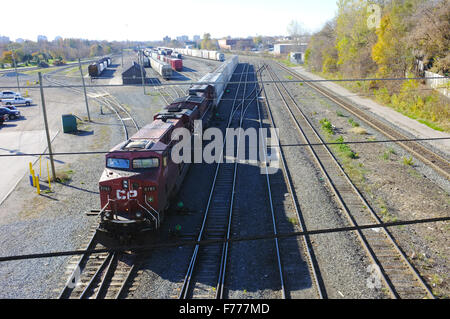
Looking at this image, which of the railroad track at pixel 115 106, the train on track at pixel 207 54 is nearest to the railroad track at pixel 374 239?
the railroad track at pixel 115 106

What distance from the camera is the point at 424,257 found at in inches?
472

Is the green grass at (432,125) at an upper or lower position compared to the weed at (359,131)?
upper

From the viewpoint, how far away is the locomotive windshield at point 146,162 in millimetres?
12758

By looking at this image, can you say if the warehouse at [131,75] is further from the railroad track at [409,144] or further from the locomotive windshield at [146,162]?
the locomotive windshield at [146,162]

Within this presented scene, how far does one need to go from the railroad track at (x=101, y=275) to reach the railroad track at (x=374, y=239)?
7942 millimetres

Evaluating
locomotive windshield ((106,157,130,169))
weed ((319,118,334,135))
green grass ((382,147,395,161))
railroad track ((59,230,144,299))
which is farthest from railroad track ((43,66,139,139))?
green grass ((382,147,395,161))

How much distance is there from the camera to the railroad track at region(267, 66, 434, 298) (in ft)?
34.5

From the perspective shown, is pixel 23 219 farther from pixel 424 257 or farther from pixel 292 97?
pixel 292 97

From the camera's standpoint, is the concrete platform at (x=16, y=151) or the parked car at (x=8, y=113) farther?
the parked car at (x=8, y=113)

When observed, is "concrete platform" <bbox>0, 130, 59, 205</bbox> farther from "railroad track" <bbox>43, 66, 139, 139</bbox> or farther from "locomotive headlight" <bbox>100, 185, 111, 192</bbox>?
"locomotive headlight" <bbox>100, 185, 111, 192</bbox>

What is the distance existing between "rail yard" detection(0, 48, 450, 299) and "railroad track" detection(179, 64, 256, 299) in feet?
0.18

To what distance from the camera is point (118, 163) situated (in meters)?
12.9

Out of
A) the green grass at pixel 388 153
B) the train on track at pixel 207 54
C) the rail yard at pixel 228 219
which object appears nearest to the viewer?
the rail yard at pixel 228 219
